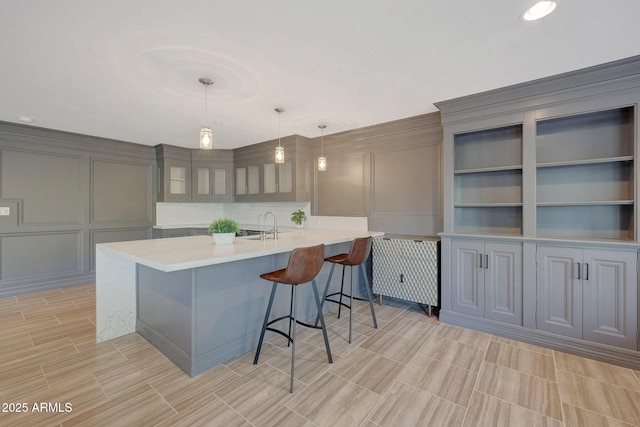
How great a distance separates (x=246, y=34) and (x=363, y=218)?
2842 millimetres

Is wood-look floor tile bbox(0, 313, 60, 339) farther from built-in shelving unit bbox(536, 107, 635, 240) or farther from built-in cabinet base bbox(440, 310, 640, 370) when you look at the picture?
built-in shelving unit bbox(536, 107, 635, 240)

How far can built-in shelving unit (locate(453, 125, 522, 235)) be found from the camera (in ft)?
9.68

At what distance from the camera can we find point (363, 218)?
4.15 m

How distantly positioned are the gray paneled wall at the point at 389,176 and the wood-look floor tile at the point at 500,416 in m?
1.96

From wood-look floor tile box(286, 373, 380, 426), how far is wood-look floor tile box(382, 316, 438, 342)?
987 mm

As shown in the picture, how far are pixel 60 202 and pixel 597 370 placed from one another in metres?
6.62

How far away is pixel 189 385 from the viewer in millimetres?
1992

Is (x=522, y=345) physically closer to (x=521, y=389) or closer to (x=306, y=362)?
(x=521, y=389)

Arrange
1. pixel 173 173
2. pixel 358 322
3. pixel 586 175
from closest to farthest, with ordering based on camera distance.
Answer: pixel 586 175 → pixel 358 322 → pixel 173 173

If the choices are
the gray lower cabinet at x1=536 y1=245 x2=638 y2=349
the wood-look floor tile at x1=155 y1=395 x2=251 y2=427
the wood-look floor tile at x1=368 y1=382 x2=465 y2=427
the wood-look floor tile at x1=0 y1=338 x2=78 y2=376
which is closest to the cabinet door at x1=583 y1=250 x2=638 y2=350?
the gray lower cabinet at x1=536 y1=245 x2=638 y2=349

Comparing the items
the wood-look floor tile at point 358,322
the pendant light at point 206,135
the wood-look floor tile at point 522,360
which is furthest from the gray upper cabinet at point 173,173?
the wood-look floor tile at point 522,360

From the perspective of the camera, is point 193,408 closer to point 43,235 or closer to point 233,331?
point 233,331

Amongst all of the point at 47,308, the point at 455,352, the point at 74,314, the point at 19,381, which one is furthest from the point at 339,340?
the point at 47,308

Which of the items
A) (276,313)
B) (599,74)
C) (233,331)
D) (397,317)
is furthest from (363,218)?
(599,74)
